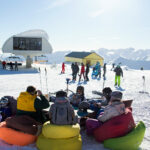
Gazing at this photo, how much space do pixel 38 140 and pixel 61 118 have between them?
2.25ft

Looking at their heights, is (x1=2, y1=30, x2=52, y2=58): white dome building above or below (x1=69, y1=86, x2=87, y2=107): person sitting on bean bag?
above

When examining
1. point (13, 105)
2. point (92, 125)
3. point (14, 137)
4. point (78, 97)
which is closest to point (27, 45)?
point (78, 97)

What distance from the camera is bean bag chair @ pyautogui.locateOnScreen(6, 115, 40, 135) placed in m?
4.43

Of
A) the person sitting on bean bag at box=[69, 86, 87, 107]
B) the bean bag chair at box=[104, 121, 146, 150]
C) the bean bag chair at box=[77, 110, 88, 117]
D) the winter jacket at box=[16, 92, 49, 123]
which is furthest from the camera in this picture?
the person sitting on bean bag at box=[69, 86, 87, 107]

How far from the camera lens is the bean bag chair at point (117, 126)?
4.37 m

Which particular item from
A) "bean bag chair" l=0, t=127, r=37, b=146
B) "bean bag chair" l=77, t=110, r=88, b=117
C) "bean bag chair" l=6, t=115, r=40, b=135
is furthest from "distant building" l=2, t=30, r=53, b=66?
"bean bag chair" l=0, t=127, r=37, b=146

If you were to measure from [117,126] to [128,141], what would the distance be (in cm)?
37

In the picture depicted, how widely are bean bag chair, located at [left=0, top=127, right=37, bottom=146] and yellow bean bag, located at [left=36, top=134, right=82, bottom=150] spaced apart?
0.33 m

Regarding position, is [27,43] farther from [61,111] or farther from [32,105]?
[61,111]

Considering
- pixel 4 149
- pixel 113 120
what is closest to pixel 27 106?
pixel 4 149

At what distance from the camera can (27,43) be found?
30422mm

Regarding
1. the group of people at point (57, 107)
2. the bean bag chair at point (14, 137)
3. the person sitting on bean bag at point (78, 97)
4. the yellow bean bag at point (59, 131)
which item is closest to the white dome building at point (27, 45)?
the person sitting on bean bag at point (78, 97)

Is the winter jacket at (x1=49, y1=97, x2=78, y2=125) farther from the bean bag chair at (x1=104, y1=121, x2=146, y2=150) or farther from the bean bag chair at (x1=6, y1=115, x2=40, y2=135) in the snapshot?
the bean bag chair at (x1=104, y1=121, x2=146, y2=150)

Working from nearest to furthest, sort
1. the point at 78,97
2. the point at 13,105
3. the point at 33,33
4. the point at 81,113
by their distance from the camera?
the point at 13,105, the point at 81,113, the point at 78,97, the point at 33,33
